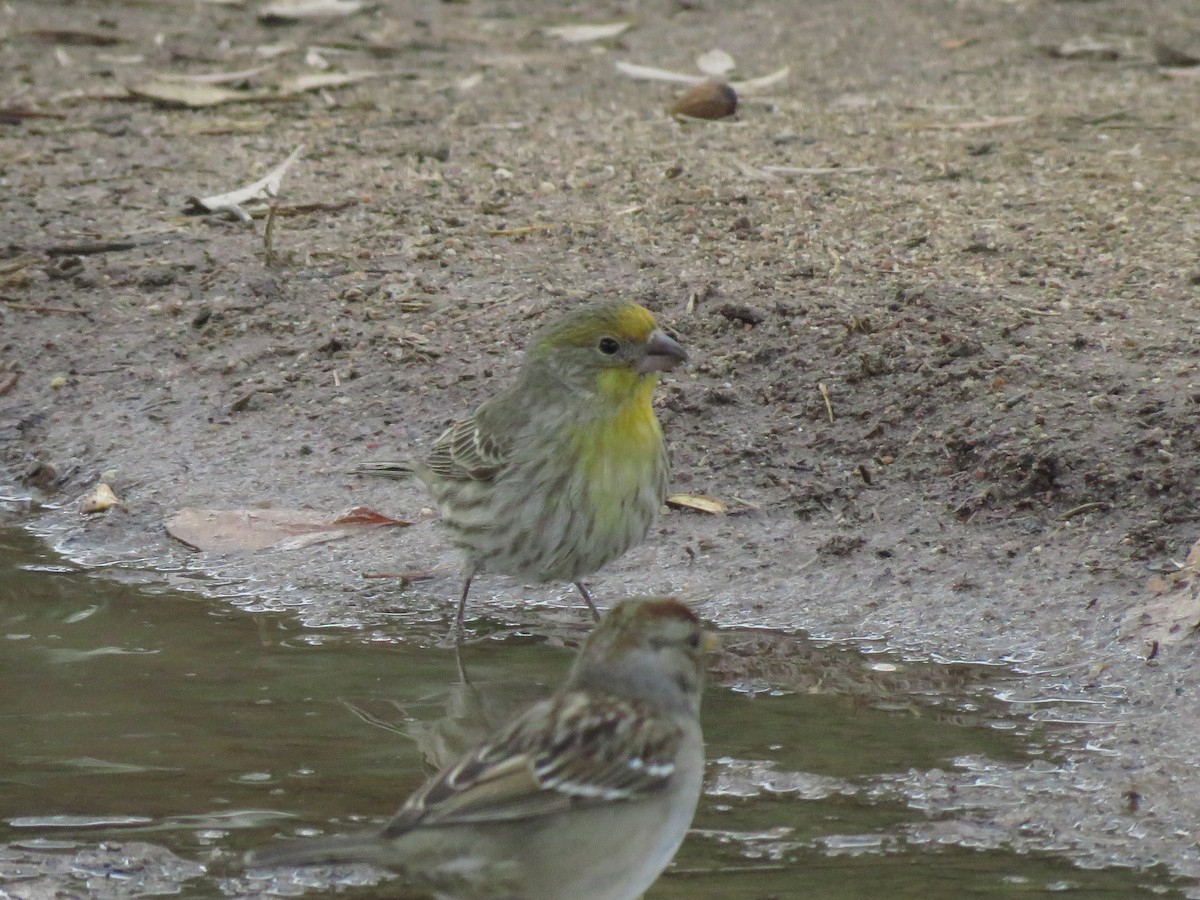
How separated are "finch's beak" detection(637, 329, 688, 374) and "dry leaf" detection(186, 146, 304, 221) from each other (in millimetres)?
3890

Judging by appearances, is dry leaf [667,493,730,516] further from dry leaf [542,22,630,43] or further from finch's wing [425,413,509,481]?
dry leaf [542,22,630,43]

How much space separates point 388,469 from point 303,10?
7298 millimetres

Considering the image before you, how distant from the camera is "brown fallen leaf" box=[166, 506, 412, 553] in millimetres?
7340

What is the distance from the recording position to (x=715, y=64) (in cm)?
1227

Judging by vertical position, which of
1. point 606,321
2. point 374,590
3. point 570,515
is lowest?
point 374,590

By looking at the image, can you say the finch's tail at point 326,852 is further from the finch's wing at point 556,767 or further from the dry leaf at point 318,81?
the dry leaf at point 318,81

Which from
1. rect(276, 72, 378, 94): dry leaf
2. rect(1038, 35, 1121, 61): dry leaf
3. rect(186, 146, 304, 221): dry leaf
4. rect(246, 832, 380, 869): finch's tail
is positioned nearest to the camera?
rect(246, 832, 380, 869): finch's tail

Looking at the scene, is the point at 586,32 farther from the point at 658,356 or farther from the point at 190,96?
the point at 658,356

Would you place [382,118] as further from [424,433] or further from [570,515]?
[570,515]

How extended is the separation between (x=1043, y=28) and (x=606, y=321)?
7.62 m

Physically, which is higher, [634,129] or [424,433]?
[634,129]

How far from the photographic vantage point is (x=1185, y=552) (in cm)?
633

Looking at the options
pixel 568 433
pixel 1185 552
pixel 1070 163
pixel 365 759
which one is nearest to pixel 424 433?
pixel 568 433

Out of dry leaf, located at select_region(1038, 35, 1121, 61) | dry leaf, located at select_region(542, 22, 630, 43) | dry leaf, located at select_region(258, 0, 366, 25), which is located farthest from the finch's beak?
dry leaf, located at select_region(258, 0, 366, 25)
